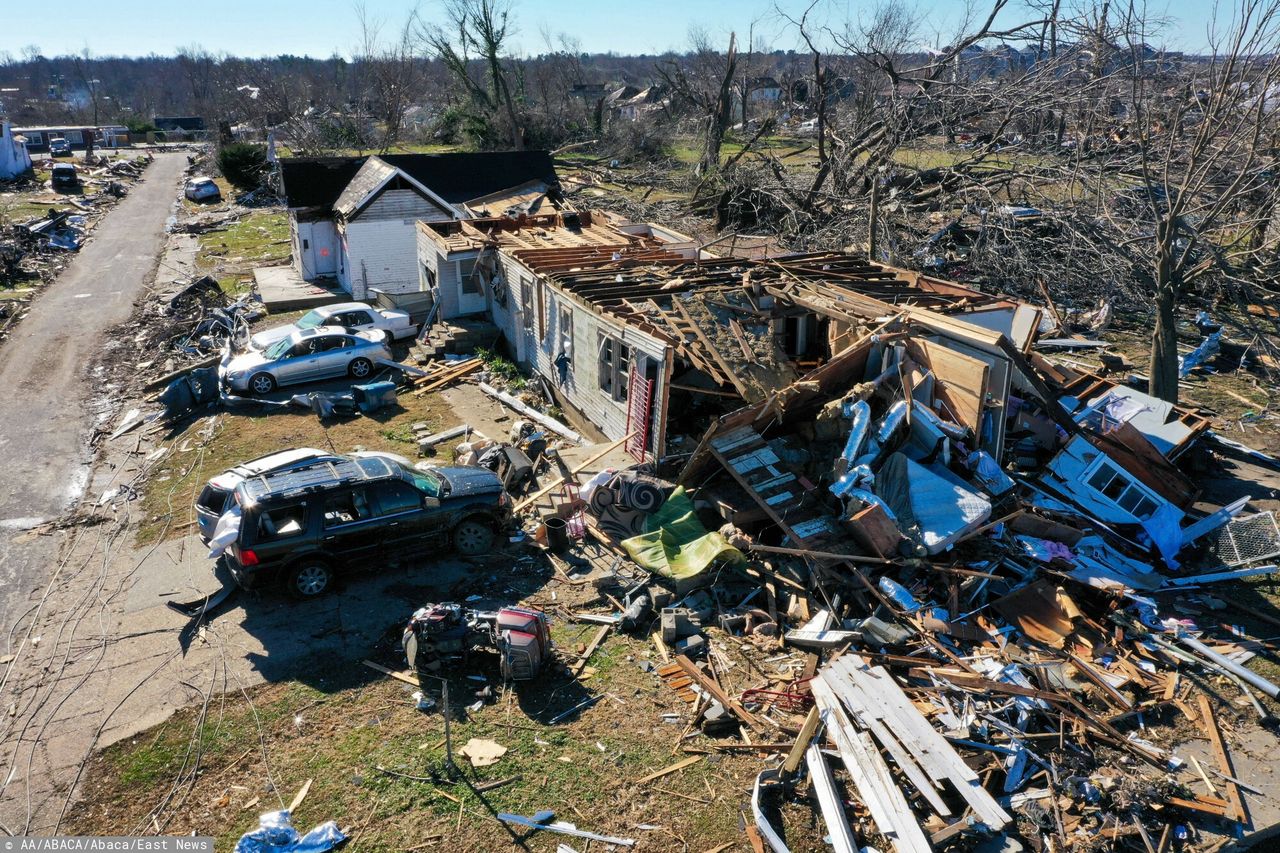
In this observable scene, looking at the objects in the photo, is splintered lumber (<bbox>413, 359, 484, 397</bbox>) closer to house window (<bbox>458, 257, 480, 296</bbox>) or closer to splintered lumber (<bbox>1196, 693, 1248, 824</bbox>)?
house window (<bbox>458, 257, 480, 296</bbox>)

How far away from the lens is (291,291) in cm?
2850

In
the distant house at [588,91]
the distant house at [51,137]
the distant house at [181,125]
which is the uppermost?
the distant house at [588,91]

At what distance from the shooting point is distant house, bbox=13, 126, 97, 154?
72.1 m

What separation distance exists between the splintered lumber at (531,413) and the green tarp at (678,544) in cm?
447

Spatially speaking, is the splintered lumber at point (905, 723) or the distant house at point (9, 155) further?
the distant house at point (9, 155)

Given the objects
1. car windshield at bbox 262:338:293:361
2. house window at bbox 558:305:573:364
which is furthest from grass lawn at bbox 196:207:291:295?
house window at bbox 558:305:573:364

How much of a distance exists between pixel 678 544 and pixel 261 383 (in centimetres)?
1210

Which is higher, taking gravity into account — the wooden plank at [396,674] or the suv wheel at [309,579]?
the suv wheel at [309,579]

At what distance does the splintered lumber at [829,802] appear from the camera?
755 centimetres

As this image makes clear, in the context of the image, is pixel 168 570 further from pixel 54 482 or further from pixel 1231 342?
pixel 1231 342

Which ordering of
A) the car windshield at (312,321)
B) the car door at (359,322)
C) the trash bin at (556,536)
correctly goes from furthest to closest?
the car door at (359,322) < the car windshield at (312,321) < the trash bin at (556,536)

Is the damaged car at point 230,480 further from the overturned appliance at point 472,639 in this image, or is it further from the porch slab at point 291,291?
the porch slab at point 291,291

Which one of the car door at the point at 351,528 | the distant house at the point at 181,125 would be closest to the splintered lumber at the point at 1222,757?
the car door at the point at 351,528

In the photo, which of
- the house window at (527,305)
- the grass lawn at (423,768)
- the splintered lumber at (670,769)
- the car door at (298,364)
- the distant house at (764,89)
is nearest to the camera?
the grass lawn at (423,768)
